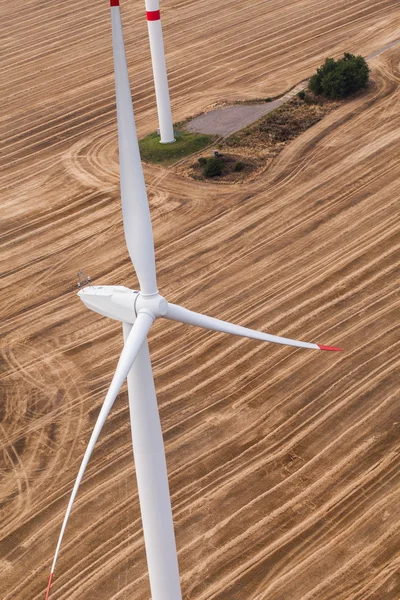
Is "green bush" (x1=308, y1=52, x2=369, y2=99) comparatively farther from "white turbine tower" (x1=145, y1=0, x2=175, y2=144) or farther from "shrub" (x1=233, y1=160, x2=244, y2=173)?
"white turbine tower" (x1=145, y1=0, x2=175, y2=144)

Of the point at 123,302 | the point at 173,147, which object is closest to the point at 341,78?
the point at 173,147

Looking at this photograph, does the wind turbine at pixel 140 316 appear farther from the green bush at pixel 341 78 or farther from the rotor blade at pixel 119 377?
the green bush at pixel 341 78

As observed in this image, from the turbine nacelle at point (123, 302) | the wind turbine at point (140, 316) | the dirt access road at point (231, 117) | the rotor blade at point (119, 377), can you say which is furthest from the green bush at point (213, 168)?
the rotor blade at point (119, 377)

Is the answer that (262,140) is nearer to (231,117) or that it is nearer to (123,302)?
(231,117)

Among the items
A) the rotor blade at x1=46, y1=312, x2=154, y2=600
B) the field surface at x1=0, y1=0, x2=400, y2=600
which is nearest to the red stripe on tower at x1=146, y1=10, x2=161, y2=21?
the field surface at x1=0, y1=0, x2=400, y2=600

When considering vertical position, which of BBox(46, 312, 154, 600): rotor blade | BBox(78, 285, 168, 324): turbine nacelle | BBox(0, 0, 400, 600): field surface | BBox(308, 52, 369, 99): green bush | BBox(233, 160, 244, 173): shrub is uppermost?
BBox(78, 285, 168, 324): turbine nacelle
